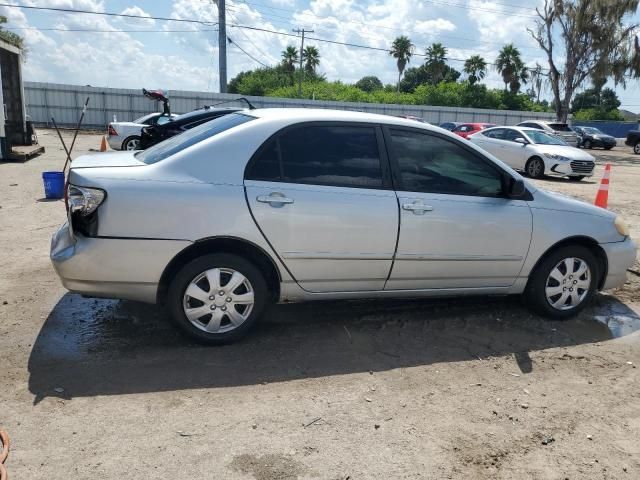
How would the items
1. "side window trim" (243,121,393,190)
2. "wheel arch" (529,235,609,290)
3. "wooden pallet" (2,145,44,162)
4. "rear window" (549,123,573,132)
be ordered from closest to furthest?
"side window trim" (243,121,393,190) → "wheel arch" (529,235,609,290) → "wooden pallet" (2,145,44,162) → "rear window" (549,123,573,132)

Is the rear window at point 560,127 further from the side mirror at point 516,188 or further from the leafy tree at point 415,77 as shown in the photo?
the leafy tree at point 415,77

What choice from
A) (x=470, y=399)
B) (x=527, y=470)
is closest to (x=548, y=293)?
(x=470, y=399)

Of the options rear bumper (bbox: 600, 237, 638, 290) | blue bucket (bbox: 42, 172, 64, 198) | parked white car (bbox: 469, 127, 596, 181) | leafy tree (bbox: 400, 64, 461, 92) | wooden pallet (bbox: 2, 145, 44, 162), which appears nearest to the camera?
rear bumper (bbox: 600, 237, 638, 290)

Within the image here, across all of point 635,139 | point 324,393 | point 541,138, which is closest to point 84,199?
point 324,393

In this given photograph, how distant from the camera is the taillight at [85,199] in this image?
3.55 meters

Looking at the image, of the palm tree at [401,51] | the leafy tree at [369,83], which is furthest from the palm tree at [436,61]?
the leafy tree at [369,83]

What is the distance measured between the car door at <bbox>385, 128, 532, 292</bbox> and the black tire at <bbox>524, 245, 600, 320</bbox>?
0.26m

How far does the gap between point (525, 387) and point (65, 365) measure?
3029 millimetres

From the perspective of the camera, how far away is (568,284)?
4.77 meters

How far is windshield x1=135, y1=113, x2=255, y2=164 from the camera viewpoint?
157 inches

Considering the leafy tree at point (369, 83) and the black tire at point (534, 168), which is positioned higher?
the leafy tree at point (369, 83)

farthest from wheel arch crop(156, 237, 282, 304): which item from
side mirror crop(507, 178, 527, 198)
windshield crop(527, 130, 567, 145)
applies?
windshield crop(527, 130, 567, 145)

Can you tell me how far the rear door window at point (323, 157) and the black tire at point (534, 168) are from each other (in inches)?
502

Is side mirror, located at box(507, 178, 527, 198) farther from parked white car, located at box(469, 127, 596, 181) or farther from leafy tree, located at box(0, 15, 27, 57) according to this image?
leafy tree, located at box(0, 15, 27, 57)
